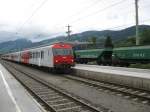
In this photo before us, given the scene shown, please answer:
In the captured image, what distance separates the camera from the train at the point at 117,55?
31.6 meters

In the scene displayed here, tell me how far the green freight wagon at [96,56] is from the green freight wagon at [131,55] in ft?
12.1

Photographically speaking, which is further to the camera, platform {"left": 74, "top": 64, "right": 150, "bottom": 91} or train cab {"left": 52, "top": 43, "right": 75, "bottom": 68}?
train cab {"left": 52, "top": 43, "right": 75, "bottom": 68}

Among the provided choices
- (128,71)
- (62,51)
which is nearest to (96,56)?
(62,51)

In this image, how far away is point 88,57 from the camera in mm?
48844

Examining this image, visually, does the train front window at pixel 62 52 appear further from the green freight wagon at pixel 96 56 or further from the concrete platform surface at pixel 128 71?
the green freight wagon at pixel 96 56

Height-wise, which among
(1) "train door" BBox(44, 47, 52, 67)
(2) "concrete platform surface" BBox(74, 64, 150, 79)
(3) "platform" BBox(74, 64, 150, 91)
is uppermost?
(1) "train door" BBox(44, 47, 52, 67)

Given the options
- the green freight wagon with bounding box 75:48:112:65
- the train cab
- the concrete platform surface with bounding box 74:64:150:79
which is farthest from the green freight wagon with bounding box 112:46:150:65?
the train cab

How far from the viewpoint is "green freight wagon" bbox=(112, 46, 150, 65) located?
3105 centimetres

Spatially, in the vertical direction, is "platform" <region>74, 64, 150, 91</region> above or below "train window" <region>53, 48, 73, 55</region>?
below

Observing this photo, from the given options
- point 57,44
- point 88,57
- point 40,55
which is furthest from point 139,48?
point 88,57

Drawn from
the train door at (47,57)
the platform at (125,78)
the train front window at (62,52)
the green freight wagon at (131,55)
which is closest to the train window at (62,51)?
the train front window at (62,52)

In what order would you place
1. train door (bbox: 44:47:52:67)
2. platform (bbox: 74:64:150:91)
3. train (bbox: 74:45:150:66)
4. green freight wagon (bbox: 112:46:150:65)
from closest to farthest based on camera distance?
platform (bbox: 74:64:150:91) < train door (bbox: 44:47:52:67) < green freight wagon (bbox: 112:46:150:65) < train (bbox: 74:45:150:66)

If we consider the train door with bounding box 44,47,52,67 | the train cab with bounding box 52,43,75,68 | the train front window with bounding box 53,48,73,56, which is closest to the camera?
the train cab with bounding box 52,43,75,68

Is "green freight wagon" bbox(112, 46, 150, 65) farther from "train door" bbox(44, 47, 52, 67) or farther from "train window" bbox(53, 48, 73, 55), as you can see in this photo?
"train door" bbox(44, 47, 52, 67)
